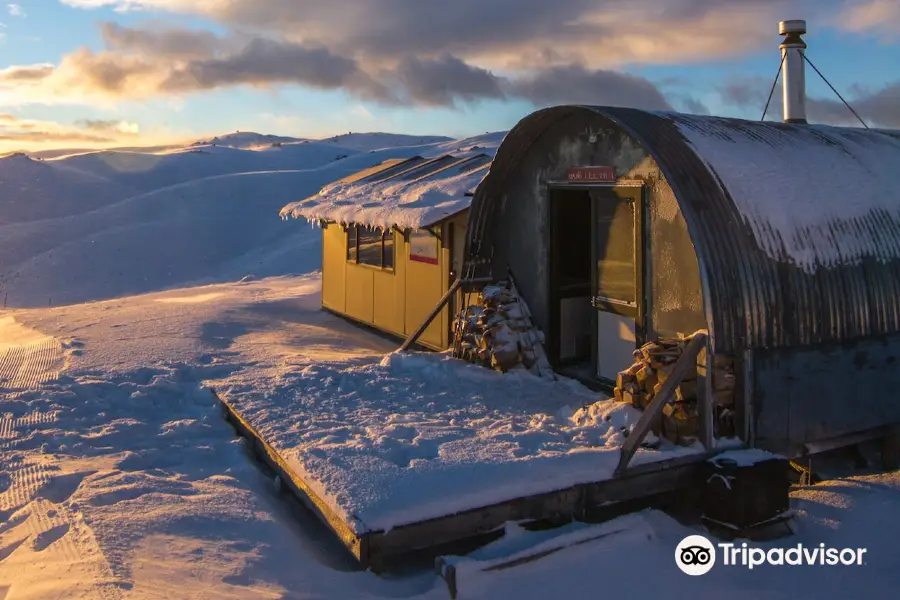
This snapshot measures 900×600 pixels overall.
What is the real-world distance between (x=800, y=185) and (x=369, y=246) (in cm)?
763

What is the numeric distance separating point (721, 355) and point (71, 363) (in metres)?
8.36

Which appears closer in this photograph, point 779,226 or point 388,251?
point 779,226

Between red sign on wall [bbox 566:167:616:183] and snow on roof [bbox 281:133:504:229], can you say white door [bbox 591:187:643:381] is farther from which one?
snow on roof [bbox 281:133:504:229]

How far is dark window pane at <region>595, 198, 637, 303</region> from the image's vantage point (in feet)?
26.0

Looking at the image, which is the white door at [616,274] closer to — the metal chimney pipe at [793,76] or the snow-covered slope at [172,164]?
the metal chimney pipe at [793,76]

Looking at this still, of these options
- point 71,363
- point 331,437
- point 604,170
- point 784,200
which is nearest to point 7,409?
point 71,363

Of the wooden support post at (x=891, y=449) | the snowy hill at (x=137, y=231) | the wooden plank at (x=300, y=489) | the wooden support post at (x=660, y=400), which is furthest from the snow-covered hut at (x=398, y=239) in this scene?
the snowy hill at (x=137, y=231)

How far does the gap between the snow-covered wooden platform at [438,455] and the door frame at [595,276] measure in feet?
2.59

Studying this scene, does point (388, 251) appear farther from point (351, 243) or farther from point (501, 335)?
point (501, 335)

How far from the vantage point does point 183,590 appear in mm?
4445

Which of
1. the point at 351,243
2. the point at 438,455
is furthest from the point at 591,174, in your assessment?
the point at 351,243

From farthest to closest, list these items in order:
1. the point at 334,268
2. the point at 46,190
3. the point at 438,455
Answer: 1. the point at 46,190
2. the point at 334,268
3. the point at 438,455

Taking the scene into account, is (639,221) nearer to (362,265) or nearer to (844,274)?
(844,274)

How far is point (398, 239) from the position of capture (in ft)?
40.0
